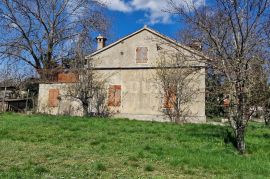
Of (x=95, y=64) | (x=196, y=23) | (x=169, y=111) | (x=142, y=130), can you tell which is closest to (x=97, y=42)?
(x=95, y=64)

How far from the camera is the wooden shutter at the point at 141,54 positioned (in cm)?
2784

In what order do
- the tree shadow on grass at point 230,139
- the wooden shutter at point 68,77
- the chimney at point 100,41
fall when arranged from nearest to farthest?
the tree shadow on grass at point 230,139
the wooden shutter at point 68,77
the chimney at point 100,41

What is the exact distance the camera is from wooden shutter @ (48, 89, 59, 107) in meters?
29.1

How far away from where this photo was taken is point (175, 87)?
24.2m

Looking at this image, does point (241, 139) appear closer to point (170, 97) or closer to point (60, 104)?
point (170, 97)

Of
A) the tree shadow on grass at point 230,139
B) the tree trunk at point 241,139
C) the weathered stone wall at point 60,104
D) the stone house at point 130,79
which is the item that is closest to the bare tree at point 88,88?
the stone house at point 130,79

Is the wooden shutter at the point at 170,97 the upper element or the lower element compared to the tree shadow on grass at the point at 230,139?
upper

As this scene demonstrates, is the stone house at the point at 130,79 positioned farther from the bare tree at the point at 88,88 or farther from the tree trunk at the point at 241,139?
the tree trunk at the point at 241,139

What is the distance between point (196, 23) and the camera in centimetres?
1126

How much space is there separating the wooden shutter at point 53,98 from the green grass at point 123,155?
15270 millimetres

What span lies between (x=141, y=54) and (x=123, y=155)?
19.0m

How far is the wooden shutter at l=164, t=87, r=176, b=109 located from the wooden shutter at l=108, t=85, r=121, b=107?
12.3 ft

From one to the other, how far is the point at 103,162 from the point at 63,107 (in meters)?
21.0

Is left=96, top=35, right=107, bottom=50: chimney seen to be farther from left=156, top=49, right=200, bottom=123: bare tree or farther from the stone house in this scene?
left=156, top=49, right=200, bottom=123: bare tree
